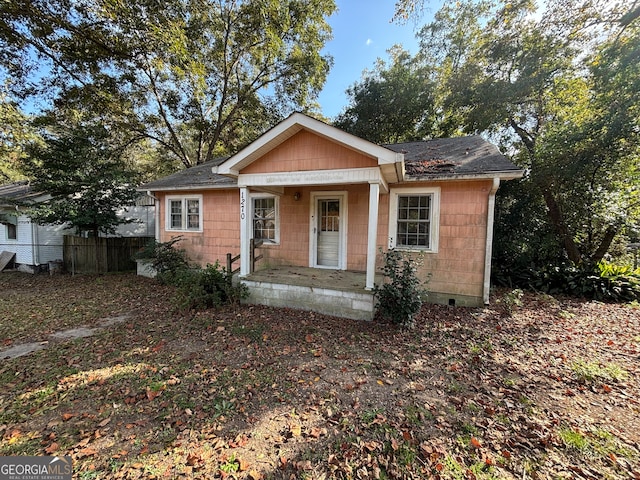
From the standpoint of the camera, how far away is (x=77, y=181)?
922cm

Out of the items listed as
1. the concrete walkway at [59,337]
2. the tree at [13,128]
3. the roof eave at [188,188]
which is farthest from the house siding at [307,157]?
the tree at [13,128]

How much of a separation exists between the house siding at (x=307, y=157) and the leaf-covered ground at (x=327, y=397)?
320 centimetres

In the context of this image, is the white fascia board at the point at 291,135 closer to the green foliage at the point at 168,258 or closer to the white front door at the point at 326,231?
the white front door at the point at 326,231

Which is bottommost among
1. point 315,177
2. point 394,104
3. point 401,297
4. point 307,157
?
point 401,297

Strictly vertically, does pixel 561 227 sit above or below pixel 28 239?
above

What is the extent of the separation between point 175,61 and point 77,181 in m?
5.54

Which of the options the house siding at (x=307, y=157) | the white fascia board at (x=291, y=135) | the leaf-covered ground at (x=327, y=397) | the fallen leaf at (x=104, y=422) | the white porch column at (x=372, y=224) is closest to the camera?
the leaf-covered ground at (x=327, y=397)

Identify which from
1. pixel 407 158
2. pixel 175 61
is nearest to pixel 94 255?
pixel 175 61

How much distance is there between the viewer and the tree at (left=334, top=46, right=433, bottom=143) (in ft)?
46.9

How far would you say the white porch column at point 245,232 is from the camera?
6.20 metres

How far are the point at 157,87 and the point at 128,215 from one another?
23.4 feet

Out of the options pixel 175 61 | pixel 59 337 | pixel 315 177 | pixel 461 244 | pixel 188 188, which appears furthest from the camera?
pixel 175 61

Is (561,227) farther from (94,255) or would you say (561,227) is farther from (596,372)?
(94,255)

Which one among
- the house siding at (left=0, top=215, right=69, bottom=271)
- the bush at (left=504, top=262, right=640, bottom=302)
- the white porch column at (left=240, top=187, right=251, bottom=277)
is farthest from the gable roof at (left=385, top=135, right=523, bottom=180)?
the house siding at (left=0, top=215, right=69, bottom=271)
